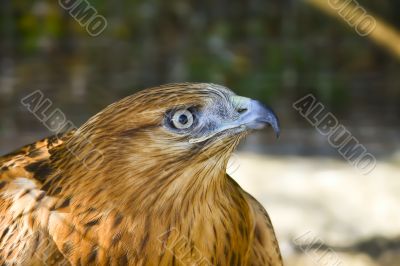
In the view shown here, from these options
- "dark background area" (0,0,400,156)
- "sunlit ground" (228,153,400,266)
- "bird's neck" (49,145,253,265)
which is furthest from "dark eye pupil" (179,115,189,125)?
"dark background area" (0,0,400,156)

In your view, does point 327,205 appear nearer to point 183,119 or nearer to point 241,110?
point 241,110

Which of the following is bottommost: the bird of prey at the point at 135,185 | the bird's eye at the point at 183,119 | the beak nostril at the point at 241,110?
the bird of prey at the point at 135,185

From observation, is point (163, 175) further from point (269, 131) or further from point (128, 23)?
point (128, 23)

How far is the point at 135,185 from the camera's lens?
10.8 feet

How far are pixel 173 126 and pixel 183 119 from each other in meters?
0.05

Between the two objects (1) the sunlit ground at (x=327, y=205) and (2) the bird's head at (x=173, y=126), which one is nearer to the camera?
(2) the bird's head at (x=173, y=126)

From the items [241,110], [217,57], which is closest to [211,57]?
[217,57]

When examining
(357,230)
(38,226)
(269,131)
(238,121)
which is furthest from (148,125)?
(269,131)

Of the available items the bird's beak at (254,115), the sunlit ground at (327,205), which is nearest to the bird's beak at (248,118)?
the bird's beak at (254,115)

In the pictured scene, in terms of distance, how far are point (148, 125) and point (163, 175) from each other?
8.5 inches

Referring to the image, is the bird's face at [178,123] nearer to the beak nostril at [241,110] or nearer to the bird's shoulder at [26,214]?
the beak nostril at [241,110]

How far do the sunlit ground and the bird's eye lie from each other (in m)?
3.03

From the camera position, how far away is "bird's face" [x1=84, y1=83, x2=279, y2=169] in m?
3.26

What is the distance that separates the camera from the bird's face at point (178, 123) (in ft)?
10.7
